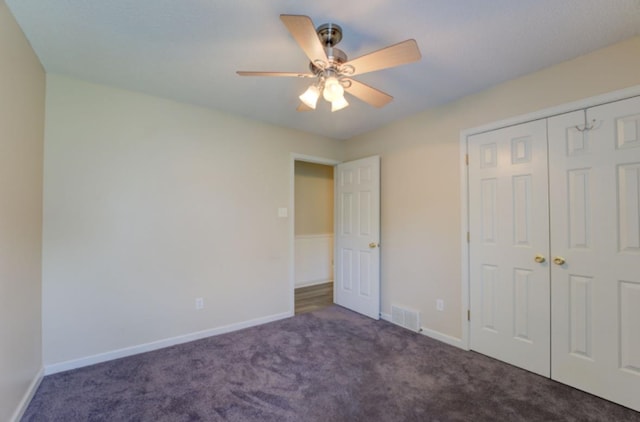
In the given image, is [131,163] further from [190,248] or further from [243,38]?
[243,38]

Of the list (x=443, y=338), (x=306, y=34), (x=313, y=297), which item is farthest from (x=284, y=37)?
(x=313, y=297)

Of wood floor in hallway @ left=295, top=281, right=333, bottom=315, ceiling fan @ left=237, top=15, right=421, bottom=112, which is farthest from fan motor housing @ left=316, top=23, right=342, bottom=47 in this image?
wood floor in hallway @ left=295, top=281, right=333, bottom=315

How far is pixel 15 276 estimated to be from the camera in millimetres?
1713

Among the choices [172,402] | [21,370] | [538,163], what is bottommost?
[172,402]

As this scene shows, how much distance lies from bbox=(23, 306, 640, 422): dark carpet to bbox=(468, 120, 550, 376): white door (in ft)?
0.70

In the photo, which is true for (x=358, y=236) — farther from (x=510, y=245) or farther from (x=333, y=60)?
A: (x=333, y=60)

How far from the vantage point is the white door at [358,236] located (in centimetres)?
348

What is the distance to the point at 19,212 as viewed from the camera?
5.80 feet

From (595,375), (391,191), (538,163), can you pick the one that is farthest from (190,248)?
(595,375)

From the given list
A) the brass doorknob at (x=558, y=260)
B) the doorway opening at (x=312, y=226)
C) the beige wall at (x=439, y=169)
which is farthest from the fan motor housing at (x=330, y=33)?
the doorway opening at (x=312, y=226)

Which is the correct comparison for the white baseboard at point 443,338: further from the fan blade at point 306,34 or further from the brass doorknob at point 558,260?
the fan blade at point 306,34

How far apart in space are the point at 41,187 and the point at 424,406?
10.7 feet

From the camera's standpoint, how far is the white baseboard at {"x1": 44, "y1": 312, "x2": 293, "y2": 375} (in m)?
2.24

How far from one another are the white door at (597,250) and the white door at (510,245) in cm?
8
